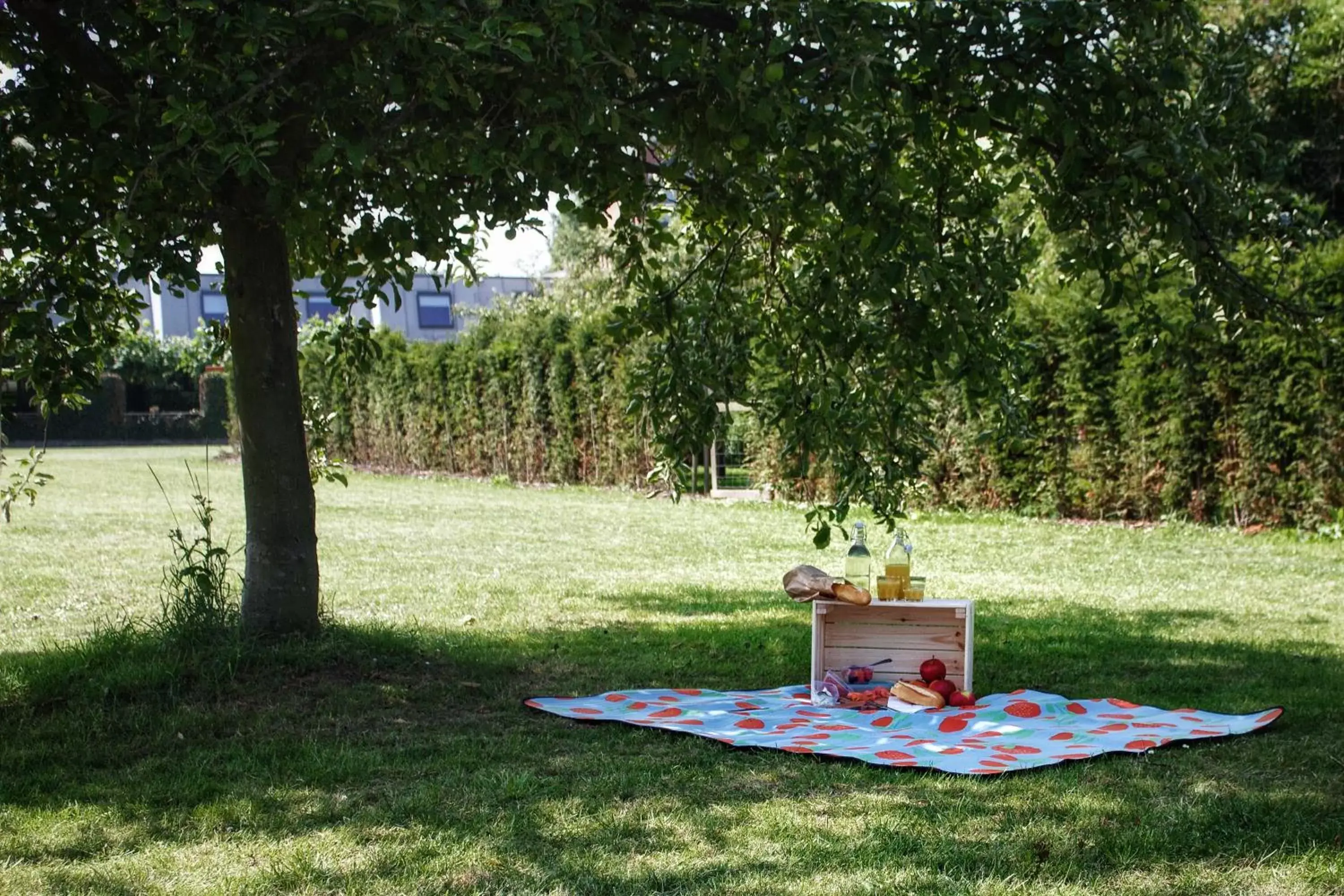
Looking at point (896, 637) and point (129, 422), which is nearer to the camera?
point (896, 637)

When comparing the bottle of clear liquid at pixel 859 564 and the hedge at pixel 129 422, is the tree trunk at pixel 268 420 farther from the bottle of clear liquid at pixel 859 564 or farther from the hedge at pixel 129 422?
the hedge at pixel 129 422

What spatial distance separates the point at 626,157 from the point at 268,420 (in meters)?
2.14

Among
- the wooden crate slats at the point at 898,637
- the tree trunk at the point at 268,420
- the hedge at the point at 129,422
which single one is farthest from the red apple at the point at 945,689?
the hedge at the point at 129,422

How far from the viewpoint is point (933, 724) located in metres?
5.11

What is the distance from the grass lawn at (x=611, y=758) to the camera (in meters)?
3.37

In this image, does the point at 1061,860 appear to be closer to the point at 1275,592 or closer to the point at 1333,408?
the point at 1275,592

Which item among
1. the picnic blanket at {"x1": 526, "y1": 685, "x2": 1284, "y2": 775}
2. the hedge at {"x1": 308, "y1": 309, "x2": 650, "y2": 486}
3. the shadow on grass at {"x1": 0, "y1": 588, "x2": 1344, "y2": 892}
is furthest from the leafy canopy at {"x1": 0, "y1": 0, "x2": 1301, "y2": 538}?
the hedge at {"x1": 308, "y1": 309, "x2": 650, "y2": 486}

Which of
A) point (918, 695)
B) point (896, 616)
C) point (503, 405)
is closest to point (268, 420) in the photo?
point (896, 616)

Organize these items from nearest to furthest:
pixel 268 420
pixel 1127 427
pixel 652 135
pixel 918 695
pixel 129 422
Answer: pixel 652 135 → pixel 918 695 → pixel 268 420 → pixel 1127 427 → pixel 129 422

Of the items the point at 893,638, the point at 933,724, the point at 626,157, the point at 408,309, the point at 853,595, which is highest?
the point at 408,309

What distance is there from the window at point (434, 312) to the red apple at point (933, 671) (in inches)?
2101

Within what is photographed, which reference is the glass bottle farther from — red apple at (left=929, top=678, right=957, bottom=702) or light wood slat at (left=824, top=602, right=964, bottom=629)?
red apple at (left=929, top=678, right=957, bottom=702)

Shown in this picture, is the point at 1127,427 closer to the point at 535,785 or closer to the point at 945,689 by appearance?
the point at 945,689

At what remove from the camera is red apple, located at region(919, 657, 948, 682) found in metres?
5.62
